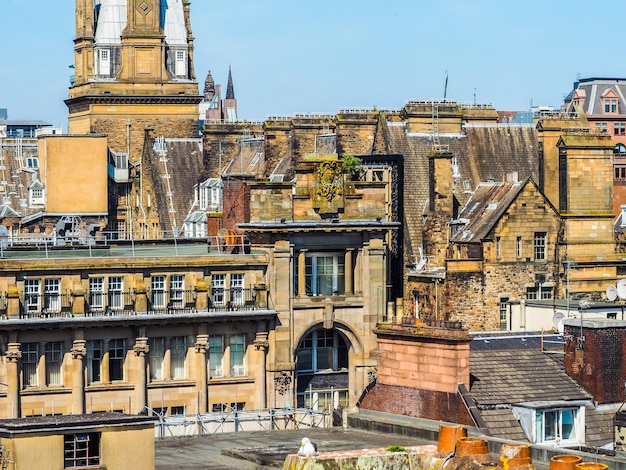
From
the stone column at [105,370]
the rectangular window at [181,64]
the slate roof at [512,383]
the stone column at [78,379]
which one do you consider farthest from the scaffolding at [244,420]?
the rectangular window at [181,64]

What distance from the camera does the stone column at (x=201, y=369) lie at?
81.0 metres

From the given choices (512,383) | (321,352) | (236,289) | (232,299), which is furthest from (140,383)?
(512,383)

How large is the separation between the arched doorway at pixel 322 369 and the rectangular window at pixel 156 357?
6.52 metres

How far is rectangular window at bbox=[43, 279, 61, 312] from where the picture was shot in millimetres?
79500

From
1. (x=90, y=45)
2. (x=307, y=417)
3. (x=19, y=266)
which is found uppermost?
(x=90, y=45)

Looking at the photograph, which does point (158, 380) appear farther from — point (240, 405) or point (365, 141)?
point (365, 141)

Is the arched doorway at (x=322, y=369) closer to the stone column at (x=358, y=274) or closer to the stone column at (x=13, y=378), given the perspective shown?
the stone column at (x=358, y=274)

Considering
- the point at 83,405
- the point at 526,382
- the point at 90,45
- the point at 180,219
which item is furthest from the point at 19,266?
the point at 90,45

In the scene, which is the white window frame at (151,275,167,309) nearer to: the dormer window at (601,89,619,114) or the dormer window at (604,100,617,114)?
the dormer window at (601,89,619,114)

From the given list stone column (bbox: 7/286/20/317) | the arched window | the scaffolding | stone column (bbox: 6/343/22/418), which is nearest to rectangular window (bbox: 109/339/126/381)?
the scaffolding

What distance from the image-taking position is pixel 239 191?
293 ft

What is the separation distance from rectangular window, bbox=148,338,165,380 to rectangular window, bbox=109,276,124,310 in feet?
6.14

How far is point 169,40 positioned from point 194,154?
19.2m

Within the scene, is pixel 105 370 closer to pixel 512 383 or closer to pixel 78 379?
pixel 78 379
